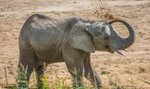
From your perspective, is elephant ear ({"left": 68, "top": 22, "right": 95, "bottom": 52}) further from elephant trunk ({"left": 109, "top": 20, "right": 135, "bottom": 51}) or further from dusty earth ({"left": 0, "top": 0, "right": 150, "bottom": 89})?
dusty earth ({"left": 0, "top": 0, "right": 150, "bottom": 89})

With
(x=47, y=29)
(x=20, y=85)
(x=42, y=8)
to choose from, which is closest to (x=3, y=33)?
(x=42, y=8)

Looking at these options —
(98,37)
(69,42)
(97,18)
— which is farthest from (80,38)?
(97,18)

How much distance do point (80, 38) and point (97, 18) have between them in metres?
10.2

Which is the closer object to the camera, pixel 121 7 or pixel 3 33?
pixel 3 33

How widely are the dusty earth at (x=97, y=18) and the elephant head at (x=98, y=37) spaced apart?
346mm

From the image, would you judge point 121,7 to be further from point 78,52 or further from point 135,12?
point 78,52

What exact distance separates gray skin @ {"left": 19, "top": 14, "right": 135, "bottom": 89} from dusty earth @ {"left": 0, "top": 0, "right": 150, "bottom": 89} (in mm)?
369

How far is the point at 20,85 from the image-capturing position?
5.31 meters

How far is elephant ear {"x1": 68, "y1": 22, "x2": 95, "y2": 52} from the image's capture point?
31.1 feet

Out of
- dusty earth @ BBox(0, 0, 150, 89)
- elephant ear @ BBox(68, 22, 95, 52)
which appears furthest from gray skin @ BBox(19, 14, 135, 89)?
dusty earth @ BBox(0, 0, 150, 89)

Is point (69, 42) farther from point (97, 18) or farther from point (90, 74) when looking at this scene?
point (97, 18)

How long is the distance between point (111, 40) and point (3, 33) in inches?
356

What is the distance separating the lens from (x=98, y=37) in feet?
31.1

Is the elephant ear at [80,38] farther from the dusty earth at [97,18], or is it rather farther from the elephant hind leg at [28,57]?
the elephant hind leg at [28,57]
